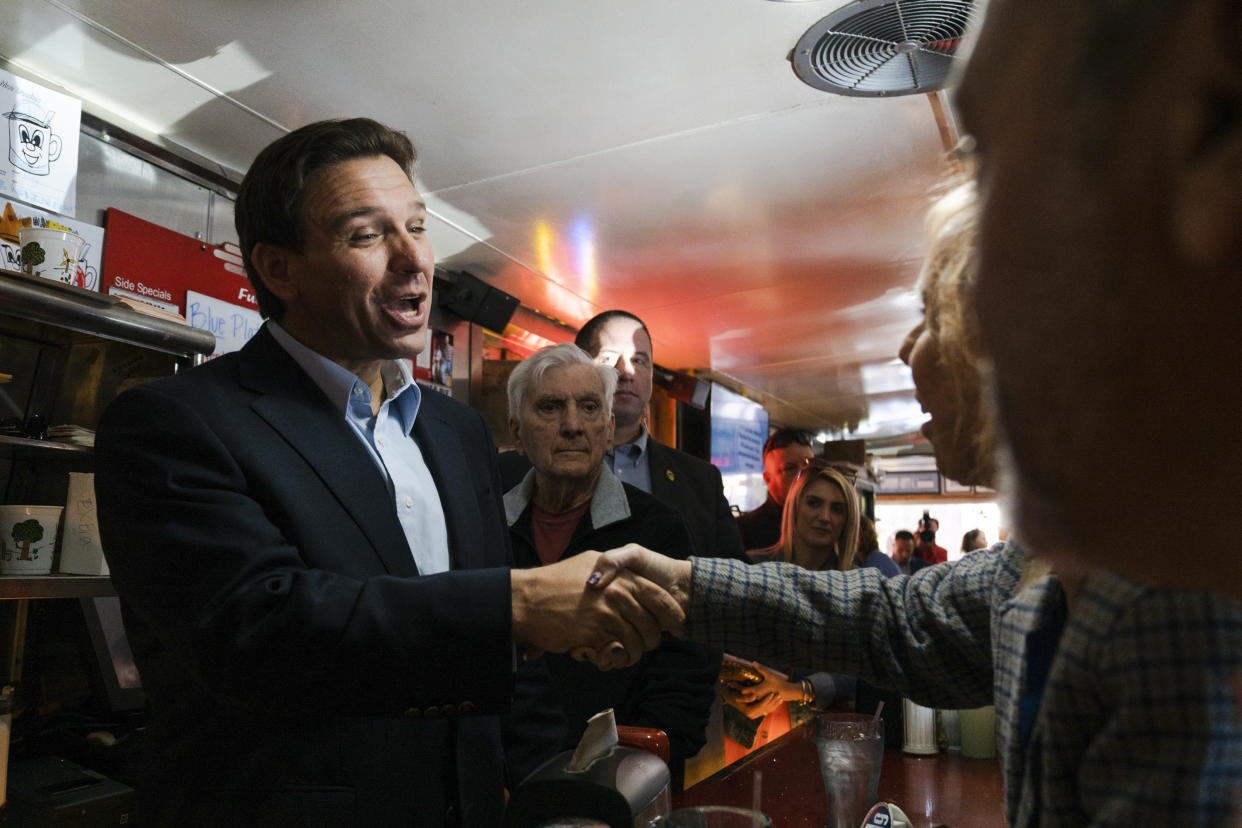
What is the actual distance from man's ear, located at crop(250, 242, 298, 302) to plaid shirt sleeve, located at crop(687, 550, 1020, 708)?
2.85ft

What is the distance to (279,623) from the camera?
109 cm

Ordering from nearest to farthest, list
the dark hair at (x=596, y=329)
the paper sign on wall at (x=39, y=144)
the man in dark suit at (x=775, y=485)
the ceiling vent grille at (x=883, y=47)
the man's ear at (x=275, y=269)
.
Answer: the man's ear at (x=275, y=269) → the ceiling vent grille at (x=883, y=47) → the paper sign on wall at (x=39, y=144) → the dark hair at (x=596, y=329) → the man in dark suit at (x=775, y=485)

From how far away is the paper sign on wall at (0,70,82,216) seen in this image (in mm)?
2552

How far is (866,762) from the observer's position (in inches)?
52.0

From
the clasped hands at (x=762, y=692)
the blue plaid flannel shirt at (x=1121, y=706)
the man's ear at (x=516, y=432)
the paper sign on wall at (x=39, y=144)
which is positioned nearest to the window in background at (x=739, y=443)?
the man's ear at (x=516, y=432)

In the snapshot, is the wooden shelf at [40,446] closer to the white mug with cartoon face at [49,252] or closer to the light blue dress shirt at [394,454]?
the white mug with cartoon face at [49,252]

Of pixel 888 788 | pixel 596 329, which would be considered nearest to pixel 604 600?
pixel 888 788

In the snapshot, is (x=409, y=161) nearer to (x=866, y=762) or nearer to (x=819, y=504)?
(x=866, y=762)

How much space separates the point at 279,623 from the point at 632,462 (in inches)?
86.8

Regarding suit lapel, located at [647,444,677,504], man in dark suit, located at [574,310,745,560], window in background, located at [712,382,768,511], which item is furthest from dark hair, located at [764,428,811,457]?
window in background, located at [712,382,768,511]

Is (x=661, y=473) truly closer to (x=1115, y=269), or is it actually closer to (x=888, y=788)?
(x=888, y=788)

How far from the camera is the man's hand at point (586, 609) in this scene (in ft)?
4.09

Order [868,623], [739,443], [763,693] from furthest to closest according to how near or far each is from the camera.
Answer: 1. [739,443]
2. [763,693]
3. [868,623]

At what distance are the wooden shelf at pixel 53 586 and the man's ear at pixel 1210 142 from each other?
2523 millimetres
